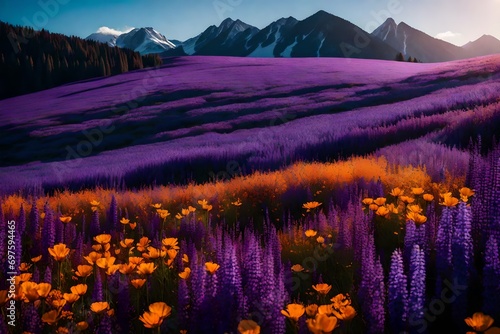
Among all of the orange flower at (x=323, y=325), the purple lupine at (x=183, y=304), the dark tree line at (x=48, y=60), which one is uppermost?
the dark tree line at (x=48, y=60)

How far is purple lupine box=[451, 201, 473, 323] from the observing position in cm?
172

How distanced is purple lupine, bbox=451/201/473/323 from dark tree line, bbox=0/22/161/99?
2401 inches

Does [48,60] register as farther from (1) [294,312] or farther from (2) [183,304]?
(1) [294,312]

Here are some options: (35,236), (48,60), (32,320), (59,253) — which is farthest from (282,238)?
(48,60)

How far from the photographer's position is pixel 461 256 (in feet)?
5.86

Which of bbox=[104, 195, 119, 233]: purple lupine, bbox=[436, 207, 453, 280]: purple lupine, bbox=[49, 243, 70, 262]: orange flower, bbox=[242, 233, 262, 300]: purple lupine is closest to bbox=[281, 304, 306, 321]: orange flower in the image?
bbox=[242, 233, 262, 300]: purple lupine

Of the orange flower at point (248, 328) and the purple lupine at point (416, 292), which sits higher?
the orange flower at point (248, 328)

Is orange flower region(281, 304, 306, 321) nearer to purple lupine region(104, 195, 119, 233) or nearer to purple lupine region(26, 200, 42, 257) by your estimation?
purple lupine region(26, 200, 42, 257)

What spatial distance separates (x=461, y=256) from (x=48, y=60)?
204 ft

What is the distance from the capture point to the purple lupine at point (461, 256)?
1.72 metres

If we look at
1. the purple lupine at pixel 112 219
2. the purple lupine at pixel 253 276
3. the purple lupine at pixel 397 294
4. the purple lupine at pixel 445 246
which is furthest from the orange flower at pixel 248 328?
the purple lupine at pixel 112 219

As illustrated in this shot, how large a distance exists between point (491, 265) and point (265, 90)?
2231cm

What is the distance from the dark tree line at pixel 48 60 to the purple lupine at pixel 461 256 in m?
61.0

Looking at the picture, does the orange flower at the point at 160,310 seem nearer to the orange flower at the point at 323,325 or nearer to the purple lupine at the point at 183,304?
the purple lupine at the point at 183,304
